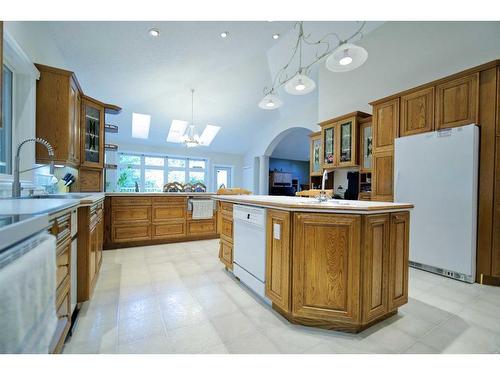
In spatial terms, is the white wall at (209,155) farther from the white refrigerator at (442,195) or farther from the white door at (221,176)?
the white refrigerator at (442,195)

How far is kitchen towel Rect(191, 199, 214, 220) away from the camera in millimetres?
4219

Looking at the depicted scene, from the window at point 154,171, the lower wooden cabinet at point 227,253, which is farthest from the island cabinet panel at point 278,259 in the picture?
the window at point 154,171

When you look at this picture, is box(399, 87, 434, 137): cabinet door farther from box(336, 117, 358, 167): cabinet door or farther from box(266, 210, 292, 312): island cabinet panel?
box(266, 210, 292, 312): island cabinet panel

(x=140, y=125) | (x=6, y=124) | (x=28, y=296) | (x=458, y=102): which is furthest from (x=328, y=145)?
(x=140, y=125)

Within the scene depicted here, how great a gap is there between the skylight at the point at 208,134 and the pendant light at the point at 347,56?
22.2 feet

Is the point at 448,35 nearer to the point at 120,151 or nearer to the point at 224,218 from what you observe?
the point at 224,218

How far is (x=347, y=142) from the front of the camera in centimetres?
430

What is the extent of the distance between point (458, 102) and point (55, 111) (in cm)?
459

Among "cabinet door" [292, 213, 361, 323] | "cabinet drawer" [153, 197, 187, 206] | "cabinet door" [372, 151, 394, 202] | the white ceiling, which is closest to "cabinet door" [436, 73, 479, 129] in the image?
"cabinet door" [372, 151, 394, 202]

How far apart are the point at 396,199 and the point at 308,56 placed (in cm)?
369

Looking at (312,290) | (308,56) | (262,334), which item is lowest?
(262,334)
